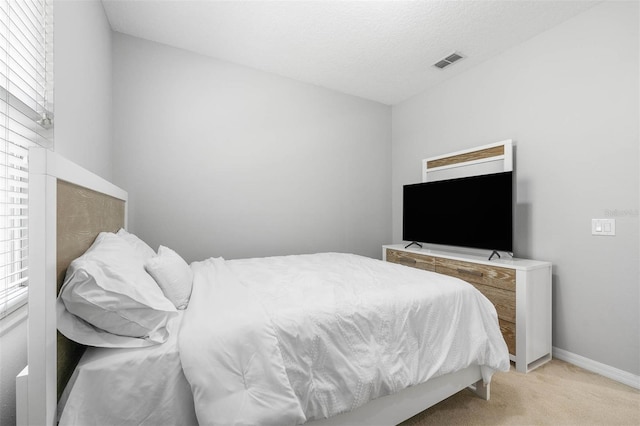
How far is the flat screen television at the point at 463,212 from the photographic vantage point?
7.75 feet

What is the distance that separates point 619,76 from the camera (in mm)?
1967

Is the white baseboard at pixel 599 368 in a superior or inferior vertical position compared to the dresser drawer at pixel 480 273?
inferior

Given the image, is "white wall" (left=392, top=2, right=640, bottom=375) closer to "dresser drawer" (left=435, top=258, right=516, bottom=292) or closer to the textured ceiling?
the textured ceiling

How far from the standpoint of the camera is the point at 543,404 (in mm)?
1650

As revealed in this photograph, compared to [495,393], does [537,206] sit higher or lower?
higher

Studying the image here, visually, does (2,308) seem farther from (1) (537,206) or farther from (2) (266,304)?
(1) (537,206)

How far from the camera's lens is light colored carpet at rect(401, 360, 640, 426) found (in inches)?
59.4

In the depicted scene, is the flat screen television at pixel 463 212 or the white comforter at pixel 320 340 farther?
the flat screen television at pixel 463 212

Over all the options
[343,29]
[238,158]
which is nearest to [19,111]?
[238,158]

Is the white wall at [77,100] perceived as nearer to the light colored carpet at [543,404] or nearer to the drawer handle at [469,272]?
the light colored carpet at [543,404]

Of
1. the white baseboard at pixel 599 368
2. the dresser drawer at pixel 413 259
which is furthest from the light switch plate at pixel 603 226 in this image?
the dresser drawer at pixel 413 259

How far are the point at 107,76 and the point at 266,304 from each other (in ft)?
7.82

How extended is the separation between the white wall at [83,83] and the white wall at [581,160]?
333 cm

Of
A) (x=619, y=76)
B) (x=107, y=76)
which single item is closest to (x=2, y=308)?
(x=107, y=76)
